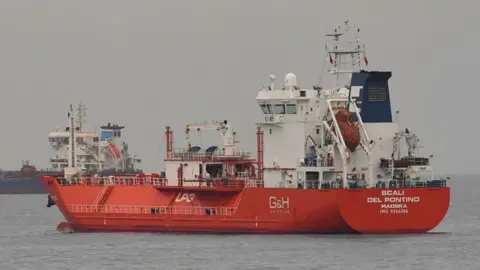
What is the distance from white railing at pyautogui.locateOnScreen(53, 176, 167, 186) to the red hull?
518 millimetres

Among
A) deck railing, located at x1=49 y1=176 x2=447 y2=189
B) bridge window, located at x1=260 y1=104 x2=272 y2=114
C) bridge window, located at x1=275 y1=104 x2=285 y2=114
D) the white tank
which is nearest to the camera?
deck railing, located at x1=49 y1=176 x2=447 y2=189

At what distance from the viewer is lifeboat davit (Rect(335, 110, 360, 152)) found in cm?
5553

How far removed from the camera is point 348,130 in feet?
182

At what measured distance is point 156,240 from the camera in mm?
57031

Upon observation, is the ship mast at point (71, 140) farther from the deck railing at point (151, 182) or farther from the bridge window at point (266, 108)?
the bridge window at point (266, 108)

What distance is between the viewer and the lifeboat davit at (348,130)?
55531mm

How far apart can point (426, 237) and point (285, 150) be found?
6.55m

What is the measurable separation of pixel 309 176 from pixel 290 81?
426 centimetres

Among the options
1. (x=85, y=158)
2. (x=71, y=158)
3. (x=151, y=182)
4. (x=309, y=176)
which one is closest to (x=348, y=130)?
(x=309, y=176)

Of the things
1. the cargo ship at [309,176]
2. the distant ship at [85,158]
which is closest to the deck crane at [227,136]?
the cargo ship at [309,176]

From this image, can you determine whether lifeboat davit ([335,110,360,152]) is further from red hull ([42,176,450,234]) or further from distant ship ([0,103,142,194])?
distant ship ([0,103,142,194])

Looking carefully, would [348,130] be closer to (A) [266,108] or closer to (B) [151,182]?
(A) [266,108]

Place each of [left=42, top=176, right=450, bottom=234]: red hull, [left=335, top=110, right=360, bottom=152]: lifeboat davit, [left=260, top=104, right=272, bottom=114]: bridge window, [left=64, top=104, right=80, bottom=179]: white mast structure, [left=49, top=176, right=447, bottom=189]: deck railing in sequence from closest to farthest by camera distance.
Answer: [left=42, top=176, right=450, bottom=234]: red hull, [left=49, top=176, right=447, bottom=189]: deck railing, [left=335, top=110, right=360, bottom=152]: lifeboat davit, [left=260, top=104, right=272, bottom=114]: bridge window, [left=64, top=104, right=80, bottom=179]: white mast structure

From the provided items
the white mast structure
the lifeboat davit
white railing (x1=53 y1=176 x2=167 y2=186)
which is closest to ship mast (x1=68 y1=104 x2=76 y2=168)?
the white mast structure
